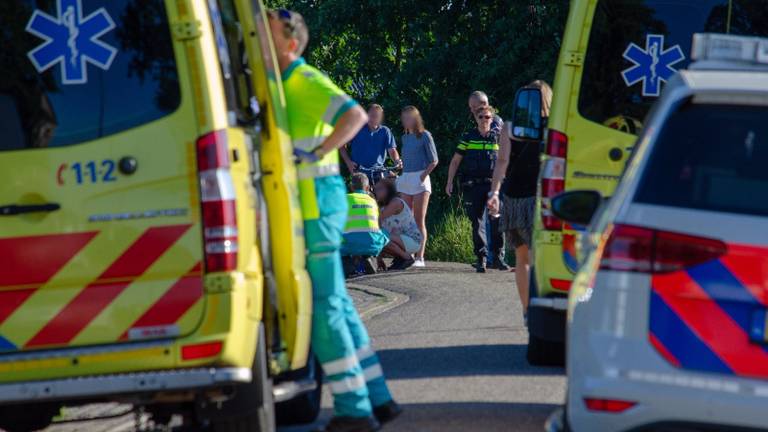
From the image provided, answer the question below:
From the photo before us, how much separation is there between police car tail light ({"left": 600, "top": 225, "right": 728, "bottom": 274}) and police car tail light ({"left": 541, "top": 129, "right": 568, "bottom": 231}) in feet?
12.9

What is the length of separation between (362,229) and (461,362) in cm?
647

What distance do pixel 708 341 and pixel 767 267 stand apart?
28 centimetres

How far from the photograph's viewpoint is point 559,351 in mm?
10008

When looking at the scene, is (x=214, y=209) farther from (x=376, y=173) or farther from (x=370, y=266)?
(x=376, y=173)

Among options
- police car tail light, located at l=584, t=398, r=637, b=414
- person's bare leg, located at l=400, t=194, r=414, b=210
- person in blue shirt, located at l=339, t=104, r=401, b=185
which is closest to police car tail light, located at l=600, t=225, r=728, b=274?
police car tail light, located at l=584, t=398, r=637, b=414

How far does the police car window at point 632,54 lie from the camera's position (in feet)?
30.7

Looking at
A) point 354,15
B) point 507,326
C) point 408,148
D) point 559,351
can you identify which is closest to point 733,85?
point 559,351

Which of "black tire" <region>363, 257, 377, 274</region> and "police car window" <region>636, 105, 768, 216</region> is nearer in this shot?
"police car window" <region>636, 105, 768, 216</region>

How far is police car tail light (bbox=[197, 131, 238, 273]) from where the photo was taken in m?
6.33

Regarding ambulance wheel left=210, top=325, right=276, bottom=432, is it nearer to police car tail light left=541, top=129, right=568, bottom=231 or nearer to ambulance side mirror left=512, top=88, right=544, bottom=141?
police car tail light left=541, top=129, right=568, bottom=231

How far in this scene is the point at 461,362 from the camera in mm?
10359

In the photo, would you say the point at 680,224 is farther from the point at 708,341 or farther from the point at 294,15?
the point at 294,15

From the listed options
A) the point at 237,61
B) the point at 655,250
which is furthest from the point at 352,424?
the point at 655,250

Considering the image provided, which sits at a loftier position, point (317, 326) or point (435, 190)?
point (317, 326)
